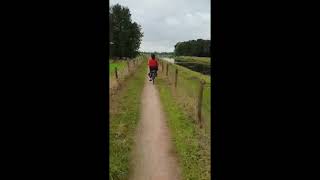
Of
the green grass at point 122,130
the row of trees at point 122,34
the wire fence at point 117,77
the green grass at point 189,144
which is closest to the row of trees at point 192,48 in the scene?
the row of trees at point 122,34

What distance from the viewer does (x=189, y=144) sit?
9242 millimetres

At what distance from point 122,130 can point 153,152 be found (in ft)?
5.93

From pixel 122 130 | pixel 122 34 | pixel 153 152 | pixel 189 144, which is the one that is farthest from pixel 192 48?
pixel 153 152

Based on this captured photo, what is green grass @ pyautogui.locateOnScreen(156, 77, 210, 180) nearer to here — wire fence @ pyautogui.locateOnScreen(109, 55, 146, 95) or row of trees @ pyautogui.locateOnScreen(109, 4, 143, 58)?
wire fence @ pyautogui.locateOnScreen(109, 55, 146, 95)

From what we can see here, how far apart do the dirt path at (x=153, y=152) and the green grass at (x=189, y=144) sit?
0.53ft

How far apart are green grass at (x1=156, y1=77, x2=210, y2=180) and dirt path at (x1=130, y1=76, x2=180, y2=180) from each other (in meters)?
0.16

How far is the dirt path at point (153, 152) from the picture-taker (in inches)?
291

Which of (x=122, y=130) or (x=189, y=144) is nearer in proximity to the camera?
(x=189, y=144)

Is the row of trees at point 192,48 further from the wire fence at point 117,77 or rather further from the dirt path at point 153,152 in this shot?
the dirt path at point 153,152

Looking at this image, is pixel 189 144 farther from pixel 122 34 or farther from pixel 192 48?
pixel 192 48
